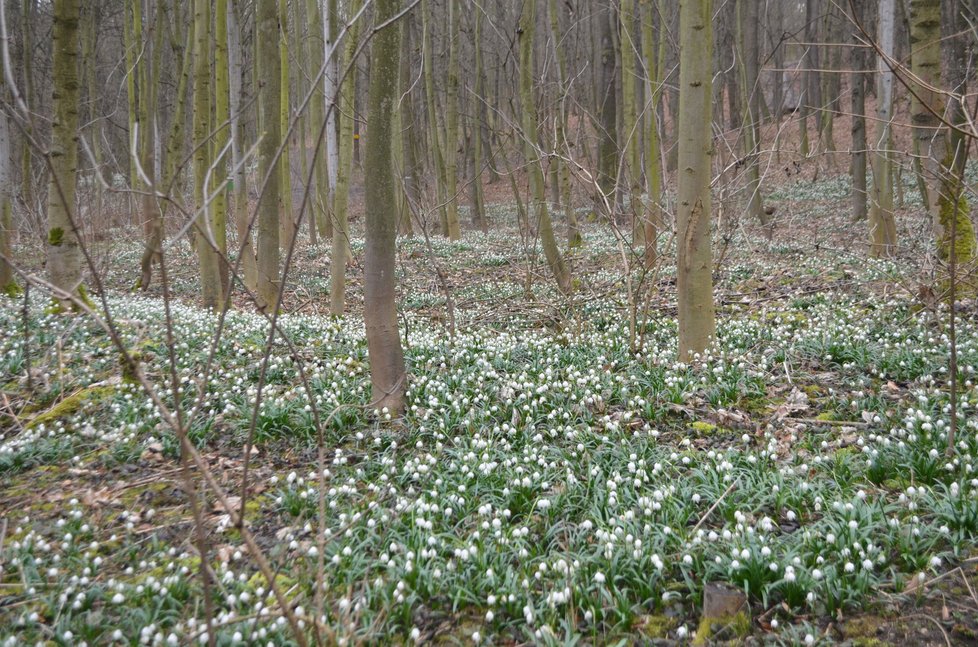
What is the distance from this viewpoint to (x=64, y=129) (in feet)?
25.3

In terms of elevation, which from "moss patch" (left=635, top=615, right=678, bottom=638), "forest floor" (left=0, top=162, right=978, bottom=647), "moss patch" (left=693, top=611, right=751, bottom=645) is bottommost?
"moss patch" (left=635, top=615, right=678, bottom=638)

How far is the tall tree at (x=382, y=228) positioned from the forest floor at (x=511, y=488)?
0.32 meters

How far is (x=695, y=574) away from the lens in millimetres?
3484

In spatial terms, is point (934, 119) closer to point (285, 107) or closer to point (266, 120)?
point (266, 120)

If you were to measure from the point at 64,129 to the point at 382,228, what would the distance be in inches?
192

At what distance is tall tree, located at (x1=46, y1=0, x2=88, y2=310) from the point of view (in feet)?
24.9

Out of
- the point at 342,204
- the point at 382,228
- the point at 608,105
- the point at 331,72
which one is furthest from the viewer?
the point at 608,105

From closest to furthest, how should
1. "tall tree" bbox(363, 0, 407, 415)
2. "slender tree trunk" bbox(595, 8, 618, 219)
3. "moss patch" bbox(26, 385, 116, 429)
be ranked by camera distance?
1. "tall tree" bbox(363, 0, 407, 415)
2. "moss patch" bbox(26, 385, 116, 429)
3. "slender tree trunk" bbox(595, 8, 618, 219)

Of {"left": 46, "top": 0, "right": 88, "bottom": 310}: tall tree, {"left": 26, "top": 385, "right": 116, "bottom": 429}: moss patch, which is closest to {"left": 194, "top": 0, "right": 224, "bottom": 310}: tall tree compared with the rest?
{"left": 46, "top": 0, "right": 88, "bottom": 310}: tall tree

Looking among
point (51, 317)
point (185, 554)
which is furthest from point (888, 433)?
point (51, 317)

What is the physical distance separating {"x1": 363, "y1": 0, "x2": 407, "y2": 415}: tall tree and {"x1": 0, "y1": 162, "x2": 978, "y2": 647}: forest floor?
32 cm

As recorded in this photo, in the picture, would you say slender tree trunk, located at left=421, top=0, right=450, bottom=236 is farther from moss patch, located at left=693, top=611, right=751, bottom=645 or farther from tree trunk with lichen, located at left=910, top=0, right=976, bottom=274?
moss patch, located at left=693, top=611, right=751, bottom=645

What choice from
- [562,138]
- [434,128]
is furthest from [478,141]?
[562,138]

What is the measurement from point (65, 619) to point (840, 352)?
248 inches
